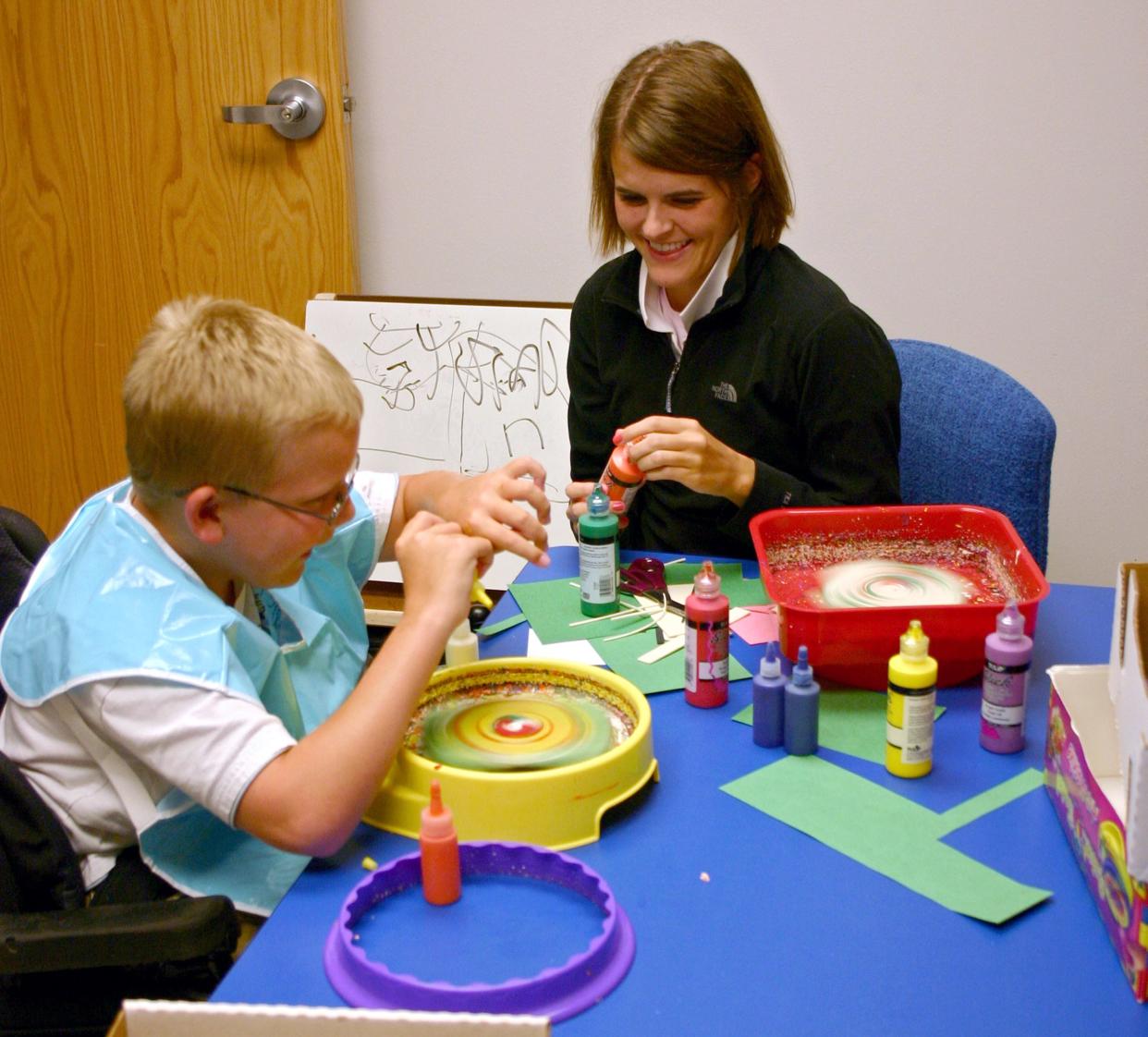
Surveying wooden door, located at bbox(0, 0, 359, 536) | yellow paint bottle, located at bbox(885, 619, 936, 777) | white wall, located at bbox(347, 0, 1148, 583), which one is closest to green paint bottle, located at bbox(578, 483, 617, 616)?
yellow paint bottle, located at bbox(885, 619, 936, 777)

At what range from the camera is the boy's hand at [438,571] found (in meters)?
1.14

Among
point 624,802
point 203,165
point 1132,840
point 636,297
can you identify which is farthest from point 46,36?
point 1132,840

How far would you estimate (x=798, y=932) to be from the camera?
0.92 metres

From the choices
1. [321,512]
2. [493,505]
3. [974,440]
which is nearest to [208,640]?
[321,512]

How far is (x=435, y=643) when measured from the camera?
1119 millimetres

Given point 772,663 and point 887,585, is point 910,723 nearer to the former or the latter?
point 772,663

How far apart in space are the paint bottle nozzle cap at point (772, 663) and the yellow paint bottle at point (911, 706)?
11cm

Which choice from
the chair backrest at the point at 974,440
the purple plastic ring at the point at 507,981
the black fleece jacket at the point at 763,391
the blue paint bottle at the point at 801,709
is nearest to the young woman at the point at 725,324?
the black fleece jacket at the point at 763,391

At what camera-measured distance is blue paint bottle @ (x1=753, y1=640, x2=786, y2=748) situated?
1.17 metres

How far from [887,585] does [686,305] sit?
2.30 feet

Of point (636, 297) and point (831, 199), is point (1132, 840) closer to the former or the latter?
point (636, 297)

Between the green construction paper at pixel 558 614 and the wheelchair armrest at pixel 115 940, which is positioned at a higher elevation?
the green construction paper at pixel 558 614

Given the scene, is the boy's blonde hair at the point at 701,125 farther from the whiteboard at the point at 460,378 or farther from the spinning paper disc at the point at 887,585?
the whiteboard at the point at 460,378

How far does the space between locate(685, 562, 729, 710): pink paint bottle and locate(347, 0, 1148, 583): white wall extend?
5.40 ft
